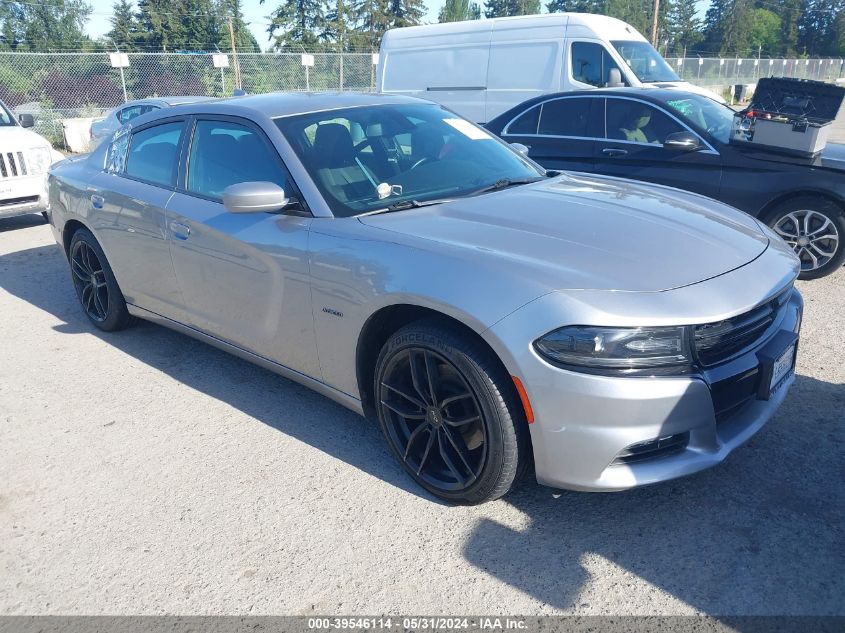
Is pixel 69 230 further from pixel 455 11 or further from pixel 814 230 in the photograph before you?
pixel 455 11

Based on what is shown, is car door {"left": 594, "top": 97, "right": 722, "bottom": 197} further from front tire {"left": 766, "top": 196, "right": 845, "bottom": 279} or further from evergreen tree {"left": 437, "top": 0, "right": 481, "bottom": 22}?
evergreen tree {"left": 437, "top": 0, "right": 481, "bottom": 22}

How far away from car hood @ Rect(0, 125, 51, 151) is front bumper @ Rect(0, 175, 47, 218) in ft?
1.35

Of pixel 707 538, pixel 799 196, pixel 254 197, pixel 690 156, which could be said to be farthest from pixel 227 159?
pixel 799 196

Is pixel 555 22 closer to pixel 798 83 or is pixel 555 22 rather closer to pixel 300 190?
pixel 798 83

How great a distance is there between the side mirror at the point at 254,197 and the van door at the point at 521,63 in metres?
7.88

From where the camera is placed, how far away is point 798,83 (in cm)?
577

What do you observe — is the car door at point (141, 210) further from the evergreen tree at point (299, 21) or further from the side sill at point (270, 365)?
the evergreen tree at point (299, 21)

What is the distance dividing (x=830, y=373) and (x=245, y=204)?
3.33 metres

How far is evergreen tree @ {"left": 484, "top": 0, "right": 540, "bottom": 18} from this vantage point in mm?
94375

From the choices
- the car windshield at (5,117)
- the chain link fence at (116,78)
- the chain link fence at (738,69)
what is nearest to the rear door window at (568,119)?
the car windshield at (5,117)

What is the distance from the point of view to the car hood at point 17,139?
834cm

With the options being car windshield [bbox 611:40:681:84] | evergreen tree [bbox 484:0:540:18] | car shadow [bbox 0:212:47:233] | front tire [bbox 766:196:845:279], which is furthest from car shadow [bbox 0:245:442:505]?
evergreen tree [bbox 484:0:540:18]

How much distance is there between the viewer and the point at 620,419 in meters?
2.40

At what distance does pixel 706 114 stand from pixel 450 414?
4980mm
